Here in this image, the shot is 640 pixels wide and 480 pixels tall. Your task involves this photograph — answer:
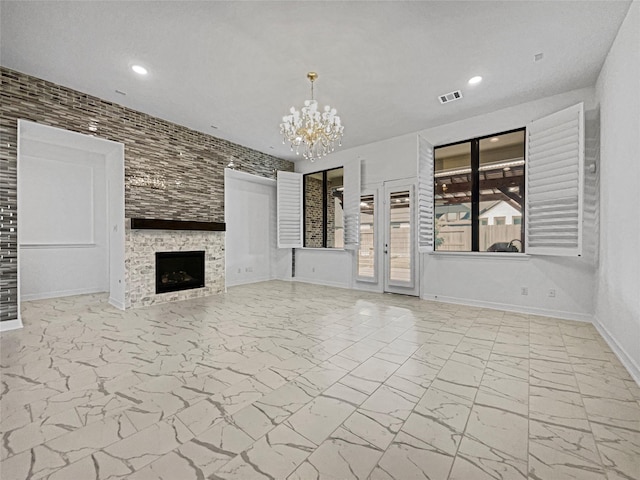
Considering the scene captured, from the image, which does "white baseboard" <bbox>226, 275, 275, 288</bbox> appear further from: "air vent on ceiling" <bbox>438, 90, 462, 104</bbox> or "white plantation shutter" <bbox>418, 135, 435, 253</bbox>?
"air vent on ceiling" <bbox>438, 90, 462, 104</bbox>

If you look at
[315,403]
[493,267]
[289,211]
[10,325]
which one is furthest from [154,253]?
[493,267]

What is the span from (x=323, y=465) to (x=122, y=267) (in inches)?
182

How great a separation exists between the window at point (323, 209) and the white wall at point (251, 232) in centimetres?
86

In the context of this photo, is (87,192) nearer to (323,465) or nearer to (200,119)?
(200,119)

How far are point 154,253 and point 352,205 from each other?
154 inches

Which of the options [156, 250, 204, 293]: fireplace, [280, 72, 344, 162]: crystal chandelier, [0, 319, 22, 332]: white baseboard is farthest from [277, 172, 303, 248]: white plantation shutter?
[0, 319, 22, 332]: white baseboard

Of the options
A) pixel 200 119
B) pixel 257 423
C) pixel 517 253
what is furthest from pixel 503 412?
pixel 200 119

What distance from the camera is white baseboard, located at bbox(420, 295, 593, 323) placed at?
3.97 metres

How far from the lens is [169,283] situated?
520cm

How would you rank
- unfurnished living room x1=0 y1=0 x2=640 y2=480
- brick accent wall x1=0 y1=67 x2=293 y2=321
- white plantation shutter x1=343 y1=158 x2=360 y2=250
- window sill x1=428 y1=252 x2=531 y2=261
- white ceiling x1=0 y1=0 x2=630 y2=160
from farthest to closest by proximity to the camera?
white plantation shutter x1=343 y1=158 x2=360 y2=250, window sill x1=428 y1=252 x2=531 y2=261, brick accent wall x1=0 y1=67 x2=293 y2=321, white ceiling x1=0 y1=0 x2=630 y2=160, unfurnished living room x1=0 y1=0 x2=640 y2=480

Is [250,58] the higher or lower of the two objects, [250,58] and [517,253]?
the higher

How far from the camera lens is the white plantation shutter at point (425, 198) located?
5.02 metres

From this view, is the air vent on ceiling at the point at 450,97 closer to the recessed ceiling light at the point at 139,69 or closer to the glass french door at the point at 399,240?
the glass french door at the point at 399,240

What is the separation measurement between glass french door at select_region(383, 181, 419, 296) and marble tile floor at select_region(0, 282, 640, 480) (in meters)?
1.99
